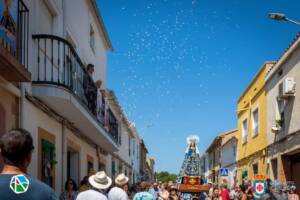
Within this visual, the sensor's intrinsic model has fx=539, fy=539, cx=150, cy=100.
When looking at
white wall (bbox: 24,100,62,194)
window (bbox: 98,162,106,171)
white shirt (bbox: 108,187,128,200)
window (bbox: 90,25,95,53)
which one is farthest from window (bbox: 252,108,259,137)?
white shirt (bbox: 108,187,128,200)

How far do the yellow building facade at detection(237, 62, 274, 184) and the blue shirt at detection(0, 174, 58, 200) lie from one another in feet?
70.4

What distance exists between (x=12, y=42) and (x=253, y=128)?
20.8m

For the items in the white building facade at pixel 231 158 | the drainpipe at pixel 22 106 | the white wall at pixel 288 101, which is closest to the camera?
the drainpipe at pixel 22 106

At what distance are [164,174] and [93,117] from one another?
110 m

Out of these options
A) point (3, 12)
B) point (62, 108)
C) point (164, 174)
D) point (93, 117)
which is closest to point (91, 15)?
point (93, 117)

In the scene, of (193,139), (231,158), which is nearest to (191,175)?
(193,139)

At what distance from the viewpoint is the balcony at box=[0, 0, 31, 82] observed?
7471 mm

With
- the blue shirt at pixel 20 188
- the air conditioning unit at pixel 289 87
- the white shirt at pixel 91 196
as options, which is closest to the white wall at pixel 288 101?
the air conditioning unit at pixel 289 87

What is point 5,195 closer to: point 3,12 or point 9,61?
point 9,61

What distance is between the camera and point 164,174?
123375mm

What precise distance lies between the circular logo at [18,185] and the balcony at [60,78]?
742 centimetres

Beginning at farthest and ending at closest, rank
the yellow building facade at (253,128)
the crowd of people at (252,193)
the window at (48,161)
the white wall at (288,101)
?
the yellow building facade at (253,128), the white wall at (288,101), the window at (48,161), the crowd of people at (252,193)

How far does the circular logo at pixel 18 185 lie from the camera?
303 cm

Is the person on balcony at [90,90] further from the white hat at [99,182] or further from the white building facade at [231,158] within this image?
the white building facade at [231,158]
